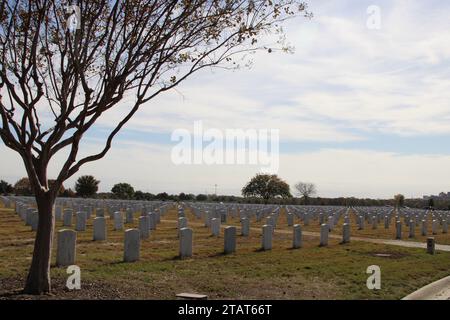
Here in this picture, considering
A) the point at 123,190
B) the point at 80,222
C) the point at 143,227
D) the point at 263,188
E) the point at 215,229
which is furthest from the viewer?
the point at 263,188

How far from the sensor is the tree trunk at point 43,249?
855 cm

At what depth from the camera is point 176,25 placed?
9.59m

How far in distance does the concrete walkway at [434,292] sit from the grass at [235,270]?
0.18 metres

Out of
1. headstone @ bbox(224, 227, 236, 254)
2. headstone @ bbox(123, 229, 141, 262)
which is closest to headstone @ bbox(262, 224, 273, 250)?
headstone @ bbox(224, 227, 236, 254)

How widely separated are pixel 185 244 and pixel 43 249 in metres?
5.97

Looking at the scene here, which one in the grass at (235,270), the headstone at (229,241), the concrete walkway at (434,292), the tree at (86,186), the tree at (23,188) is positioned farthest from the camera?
the tree at (86,186)

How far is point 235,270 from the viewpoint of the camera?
12117 mm

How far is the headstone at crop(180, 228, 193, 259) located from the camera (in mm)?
14195

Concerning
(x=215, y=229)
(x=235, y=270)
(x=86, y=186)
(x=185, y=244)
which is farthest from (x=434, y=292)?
(x=86, y=186)

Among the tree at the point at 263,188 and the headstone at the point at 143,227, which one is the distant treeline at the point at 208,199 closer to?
the tree at the point at 263,188

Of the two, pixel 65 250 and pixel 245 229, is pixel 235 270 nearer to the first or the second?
pixel 65 250

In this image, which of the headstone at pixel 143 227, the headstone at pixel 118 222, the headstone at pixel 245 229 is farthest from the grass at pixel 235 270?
the headstone at pixel 118 222
